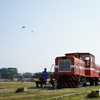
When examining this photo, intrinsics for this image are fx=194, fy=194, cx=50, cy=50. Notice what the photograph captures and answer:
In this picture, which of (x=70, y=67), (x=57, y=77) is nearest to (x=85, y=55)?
(x=70, y=67)

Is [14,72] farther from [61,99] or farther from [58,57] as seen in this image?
[61,99]

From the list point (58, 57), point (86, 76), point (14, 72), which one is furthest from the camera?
point (14, 72)

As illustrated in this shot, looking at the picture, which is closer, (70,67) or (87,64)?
(70,67)

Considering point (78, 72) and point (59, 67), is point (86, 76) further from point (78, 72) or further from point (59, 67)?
point (59, 67)

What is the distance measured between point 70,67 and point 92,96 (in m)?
10.1

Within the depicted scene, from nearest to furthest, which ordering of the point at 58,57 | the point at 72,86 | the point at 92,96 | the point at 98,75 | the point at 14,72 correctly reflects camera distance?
1. the point at 92,96
2. the point at 72,86
3. the point at 58,57
4. the point at 98,75
5. the point at 14,72

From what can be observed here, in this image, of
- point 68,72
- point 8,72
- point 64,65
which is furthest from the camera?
point 8,72

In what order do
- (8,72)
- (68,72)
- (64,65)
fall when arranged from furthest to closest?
(8,72), (64,65), (68,72)

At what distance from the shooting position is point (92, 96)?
11.7m

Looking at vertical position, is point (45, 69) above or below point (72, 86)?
above

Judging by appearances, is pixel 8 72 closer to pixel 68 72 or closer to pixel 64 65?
pixel 64 65

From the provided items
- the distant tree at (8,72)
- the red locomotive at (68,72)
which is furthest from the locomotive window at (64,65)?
the distant tree at (8,72)

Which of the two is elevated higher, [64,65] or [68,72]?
[64,65]

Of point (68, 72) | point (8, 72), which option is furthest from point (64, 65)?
point (8, 72)
